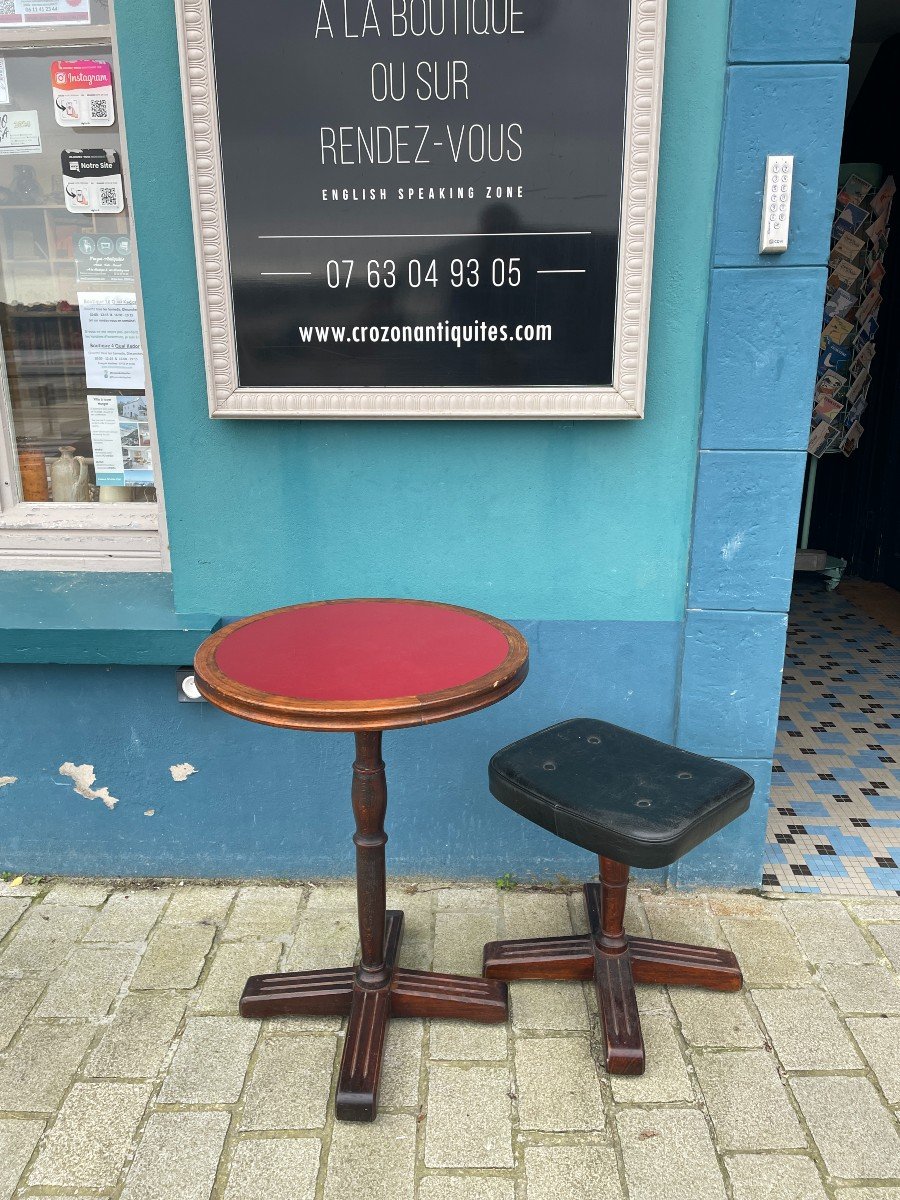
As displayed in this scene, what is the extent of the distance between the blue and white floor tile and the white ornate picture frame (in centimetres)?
158

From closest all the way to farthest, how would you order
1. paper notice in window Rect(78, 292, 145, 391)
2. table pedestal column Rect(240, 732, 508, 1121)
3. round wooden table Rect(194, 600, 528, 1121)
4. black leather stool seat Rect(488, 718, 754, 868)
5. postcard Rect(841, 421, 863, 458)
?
1. round wooden table Rect(194, 600, 528, 1121)
2. black leather stool seat Rect(488, 718, 754, 868)
3. table pedestal column Rect(240, 732, 508, 1121)
4. paper notice in window Rect(78, 292, 145, 391)
5. postcard Rect(841, 421, 863, 458)

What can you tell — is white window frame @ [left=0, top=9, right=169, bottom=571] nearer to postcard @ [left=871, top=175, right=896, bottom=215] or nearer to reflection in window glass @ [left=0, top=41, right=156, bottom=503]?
reflection in window glass @ [left=0, top=41, right=156, bottom=503]

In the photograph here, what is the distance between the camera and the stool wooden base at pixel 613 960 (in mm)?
2137

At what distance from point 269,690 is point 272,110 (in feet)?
5.03

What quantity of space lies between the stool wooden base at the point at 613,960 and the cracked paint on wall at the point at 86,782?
1.26 m

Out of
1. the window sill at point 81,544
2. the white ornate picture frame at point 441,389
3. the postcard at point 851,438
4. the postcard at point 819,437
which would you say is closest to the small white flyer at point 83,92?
the white ornate picture frame at point 441,389

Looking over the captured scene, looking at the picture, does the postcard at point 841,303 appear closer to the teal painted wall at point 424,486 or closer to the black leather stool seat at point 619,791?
the teal painted wall at point 424,486

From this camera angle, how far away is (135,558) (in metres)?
2.82

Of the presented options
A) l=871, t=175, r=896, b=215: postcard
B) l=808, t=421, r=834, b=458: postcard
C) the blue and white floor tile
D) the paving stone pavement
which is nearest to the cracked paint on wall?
the paving stone pavement

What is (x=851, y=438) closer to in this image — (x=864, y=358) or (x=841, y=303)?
(x=864, y=358)

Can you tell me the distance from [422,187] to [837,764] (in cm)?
262

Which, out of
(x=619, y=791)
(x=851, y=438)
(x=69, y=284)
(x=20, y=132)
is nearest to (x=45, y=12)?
(x=20, y=132)

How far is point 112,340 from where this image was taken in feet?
9.05

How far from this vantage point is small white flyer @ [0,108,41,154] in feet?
8.67
